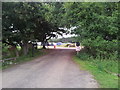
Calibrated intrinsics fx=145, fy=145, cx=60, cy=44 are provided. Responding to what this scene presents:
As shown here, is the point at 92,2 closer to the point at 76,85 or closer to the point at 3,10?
the point at 3,10

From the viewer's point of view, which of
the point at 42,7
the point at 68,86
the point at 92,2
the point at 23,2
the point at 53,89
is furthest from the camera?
the point at 42,7

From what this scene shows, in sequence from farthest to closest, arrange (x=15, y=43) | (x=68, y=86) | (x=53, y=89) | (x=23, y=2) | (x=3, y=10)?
(x=15, y=43) → (x=23, y=2) → (x=3, y=10) → (x=68, y=86) → (x=53, y=89)

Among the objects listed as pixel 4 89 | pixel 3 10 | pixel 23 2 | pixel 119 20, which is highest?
pixel 23 2

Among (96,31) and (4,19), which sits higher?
(4,19)

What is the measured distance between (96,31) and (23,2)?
7525mm

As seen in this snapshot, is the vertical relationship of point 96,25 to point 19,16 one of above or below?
below

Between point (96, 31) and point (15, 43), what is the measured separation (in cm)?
927

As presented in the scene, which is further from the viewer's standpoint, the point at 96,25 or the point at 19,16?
the point at 96,25

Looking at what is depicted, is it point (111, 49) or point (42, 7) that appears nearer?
point (111, 49)

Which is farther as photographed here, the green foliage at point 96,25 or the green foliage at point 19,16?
the green foliage at point 96,25

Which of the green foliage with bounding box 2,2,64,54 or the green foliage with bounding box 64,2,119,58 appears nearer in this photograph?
the green foliage with bounding box 2,2,64,54

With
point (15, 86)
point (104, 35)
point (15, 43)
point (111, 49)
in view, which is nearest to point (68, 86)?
point (15, 86)

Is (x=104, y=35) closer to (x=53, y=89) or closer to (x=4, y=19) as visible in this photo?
(x=4, y=19)

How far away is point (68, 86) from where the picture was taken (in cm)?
595
